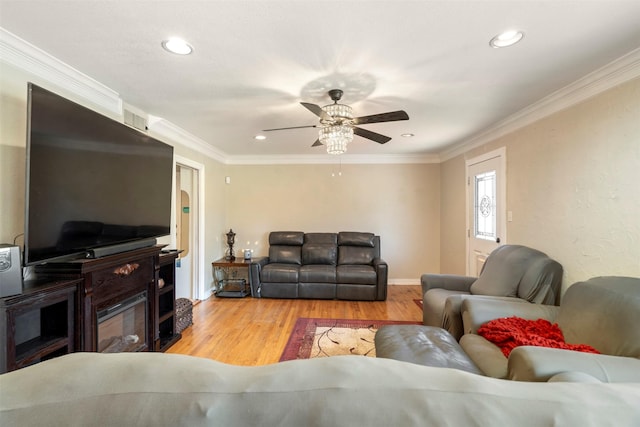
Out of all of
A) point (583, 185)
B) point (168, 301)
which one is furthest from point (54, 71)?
point (583, 185)

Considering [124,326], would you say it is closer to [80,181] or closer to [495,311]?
[80,181]

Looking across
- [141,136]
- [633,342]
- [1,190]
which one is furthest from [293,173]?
[633,342]

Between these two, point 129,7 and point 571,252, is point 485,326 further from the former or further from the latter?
point 129,7

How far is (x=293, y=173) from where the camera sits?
5.20 meters

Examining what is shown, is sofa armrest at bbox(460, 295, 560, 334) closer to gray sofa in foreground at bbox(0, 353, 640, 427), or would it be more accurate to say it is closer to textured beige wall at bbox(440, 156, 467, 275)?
gray sofa in foreground at bbox(0, 353, 640, 427)

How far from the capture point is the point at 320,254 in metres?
4.73

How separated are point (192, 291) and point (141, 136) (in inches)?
106

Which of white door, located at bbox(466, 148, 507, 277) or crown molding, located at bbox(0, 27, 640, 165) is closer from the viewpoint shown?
crown molding, located at bbox(0, 27, 640, 165)

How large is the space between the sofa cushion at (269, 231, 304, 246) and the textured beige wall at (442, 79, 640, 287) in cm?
306

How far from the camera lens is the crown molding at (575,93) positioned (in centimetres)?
183

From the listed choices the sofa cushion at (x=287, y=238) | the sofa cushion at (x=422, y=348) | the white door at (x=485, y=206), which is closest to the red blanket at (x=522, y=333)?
the sofa cushion at (x=422, y=348)

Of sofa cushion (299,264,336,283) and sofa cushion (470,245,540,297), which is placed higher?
sofa cushion (470,245,540,297)

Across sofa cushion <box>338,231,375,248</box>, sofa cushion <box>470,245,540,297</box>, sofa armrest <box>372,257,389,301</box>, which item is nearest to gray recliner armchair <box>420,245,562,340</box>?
sofa cushion <box>470,245,540,297</box>

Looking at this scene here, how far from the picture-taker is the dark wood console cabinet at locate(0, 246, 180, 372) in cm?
139
